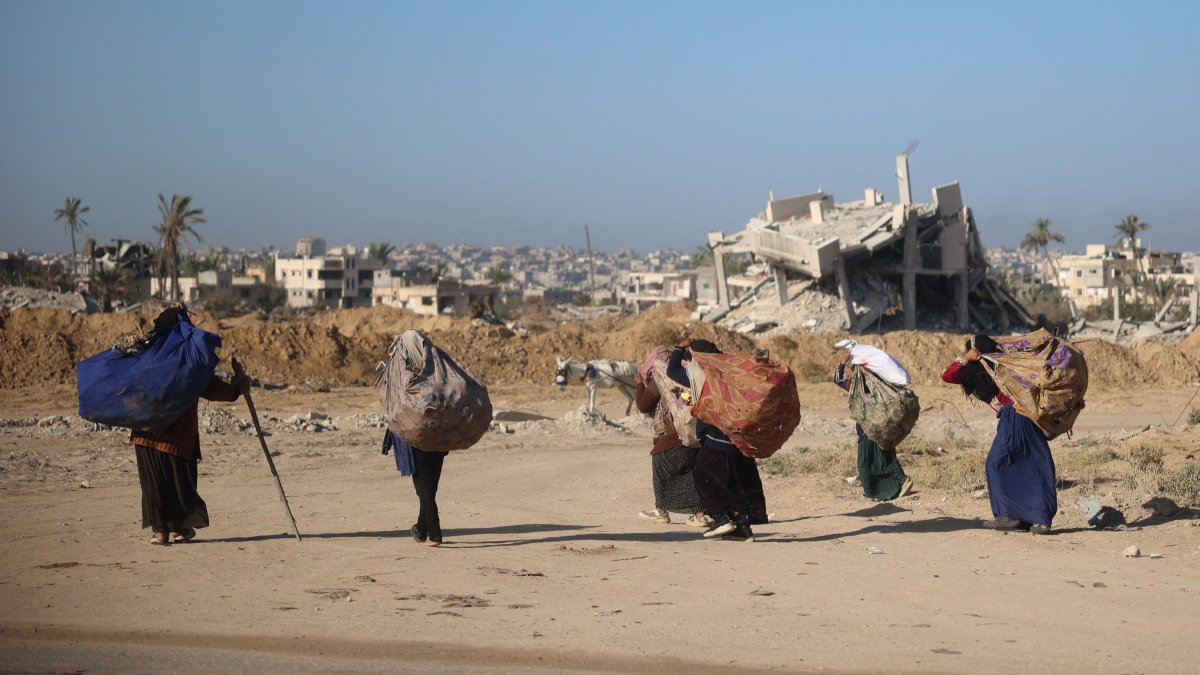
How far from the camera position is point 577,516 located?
436 inches

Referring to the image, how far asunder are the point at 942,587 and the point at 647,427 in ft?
40.0

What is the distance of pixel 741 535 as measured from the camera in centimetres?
952

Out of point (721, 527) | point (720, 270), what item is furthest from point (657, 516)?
point (720, 270)

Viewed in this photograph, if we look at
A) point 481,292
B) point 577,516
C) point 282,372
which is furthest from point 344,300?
point 577,516

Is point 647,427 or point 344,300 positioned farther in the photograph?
point 344,300

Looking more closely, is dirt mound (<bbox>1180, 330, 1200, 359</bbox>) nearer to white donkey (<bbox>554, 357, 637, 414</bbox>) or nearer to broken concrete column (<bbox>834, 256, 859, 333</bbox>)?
broken concrete column (<bbox>834, 256, 859, 333</bbox>)

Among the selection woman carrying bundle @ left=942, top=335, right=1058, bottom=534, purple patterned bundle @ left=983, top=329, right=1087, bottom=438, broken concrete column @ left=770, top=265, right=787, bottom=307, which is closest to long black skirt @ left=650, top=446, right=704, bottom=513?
woman carrying bundle @ left=942, top=335, right=1058, bottom=534

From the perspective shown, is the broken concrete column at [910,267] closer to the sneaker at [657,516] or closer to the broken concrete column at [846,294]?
the broken concrete column at [846,294]

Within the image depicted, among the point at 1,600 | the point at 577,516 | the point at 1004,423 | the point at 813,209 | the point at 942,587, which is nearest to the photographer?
the point at 1,600

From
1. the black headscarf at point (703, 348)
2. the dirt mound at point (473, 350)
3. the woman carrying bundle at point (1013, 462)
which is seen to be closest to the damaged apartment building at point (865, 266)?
Result: the dirt mound at point (473, 350)

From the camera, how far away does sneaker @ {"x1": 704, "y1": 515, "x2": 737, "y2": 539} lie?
9422mm

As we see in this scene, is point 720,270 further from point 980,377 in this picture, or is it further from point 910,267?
point 980,377

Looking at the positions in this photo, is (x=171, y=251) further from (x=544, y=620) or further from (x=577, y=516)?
(x=544, y=620)

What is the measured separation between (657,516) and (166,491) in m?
4.18
